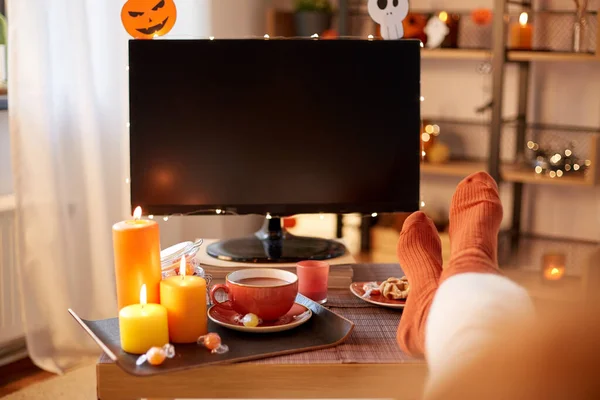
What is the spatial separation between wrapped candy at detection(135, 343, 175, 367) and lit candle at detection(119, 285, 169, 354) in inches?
0.7

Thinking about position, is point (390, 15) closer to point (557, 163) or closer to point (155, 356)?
point (155, 356)

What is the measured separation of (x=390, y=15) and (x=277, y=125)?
322mm

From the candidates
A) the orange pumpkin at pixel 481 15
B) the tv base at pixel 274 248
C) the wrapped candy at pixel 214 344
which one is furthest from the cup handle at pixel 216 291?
the orange pumpkin at pixel 481 15

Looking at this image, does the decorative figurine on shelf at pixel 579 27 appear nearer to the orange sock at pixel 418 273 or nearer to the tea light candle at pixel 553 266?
the tea light candle at pixel 553 266

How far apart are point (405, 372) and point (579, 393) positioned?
1.51 ft

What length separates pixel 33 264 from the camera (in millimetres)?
2406

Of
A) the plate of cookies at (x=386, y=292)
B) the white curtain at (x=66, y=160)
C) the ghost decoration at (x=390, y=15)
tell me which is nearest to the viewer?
the plate of cookies at (x=386, y=292)

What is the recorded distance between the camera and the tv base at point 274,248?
1580 millimetres

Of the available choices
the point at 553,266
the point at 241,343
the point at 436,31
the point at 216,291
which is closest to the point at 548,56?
the point at 436,31

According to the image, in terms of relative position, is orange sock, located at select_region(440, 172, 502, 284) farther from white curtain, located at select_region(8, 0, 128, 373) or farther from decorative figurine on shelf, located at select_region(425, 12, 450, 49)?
decorative figurine on shelf, located at select_region(425, 12, 450, 49)

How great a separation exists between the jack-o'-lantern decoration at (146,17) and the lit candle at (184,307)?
0.62 meters

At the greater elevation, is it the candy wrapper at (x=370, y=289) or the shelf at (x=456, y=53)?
the shelf at (x=456, y=53)

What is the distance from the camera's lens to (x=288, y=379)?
1155 mm

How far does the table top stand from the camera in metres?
1.17
